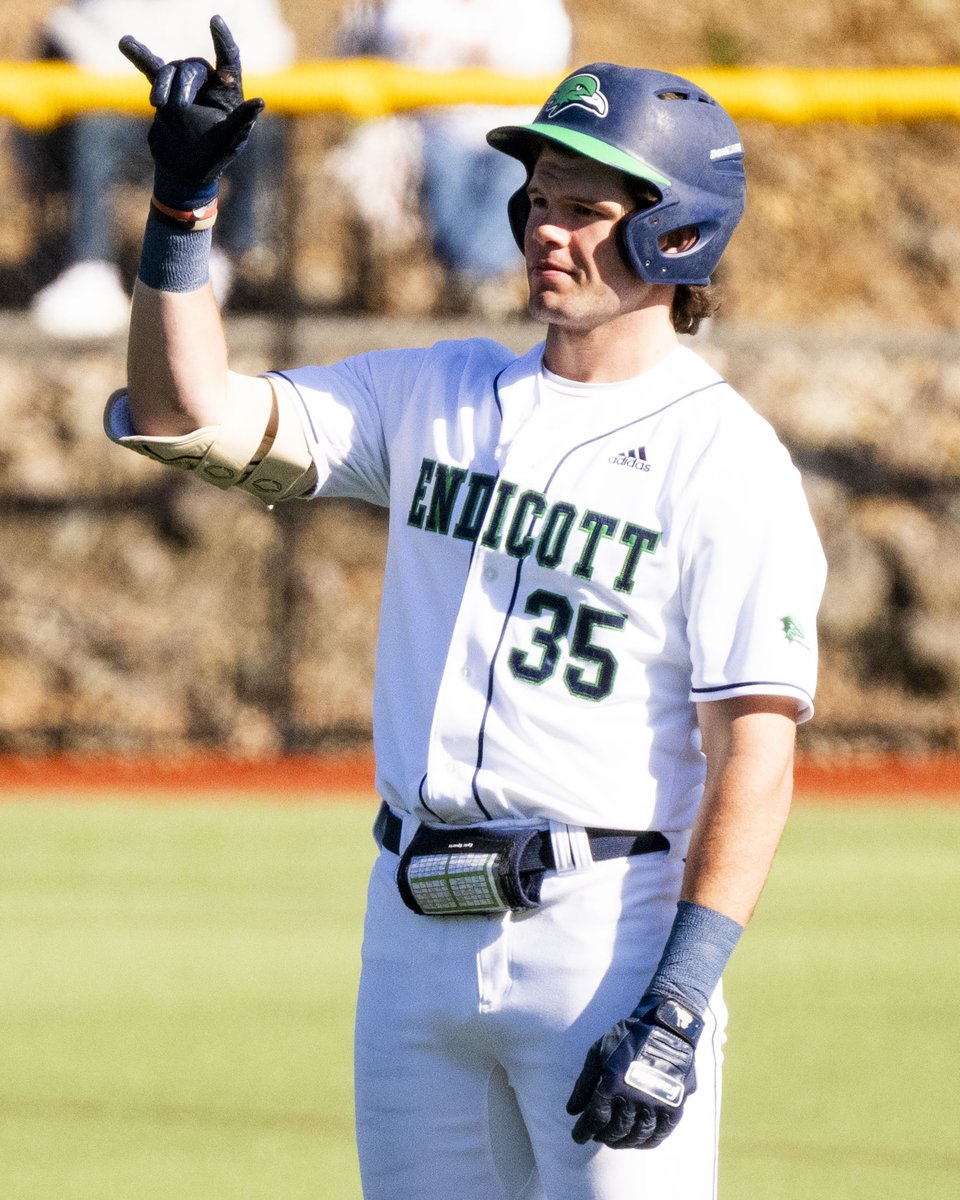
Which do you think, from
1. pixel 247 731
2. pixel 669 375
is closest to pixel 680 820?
pixel 669 375

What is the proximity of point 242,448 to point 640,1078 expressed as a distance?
3.62ft

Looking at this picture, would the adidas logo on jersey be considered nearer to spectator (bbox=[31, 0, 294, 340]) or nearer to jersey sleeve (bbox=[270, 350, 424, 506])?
jersey sleeve (bbox=[270, 350, 424, 506])

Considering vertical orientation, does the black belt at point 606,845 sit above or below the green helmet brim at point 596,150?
below

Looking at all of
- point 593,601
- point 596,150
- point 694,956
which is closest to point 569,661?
point 593,601

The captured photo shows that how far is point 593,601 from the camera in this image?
2670mm

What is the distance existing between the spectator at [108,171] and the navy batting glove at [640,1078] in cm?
826

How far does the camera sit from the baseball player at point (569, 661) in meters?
2.59

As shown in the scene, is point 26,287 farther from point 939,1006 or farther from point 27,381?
point 939,1006

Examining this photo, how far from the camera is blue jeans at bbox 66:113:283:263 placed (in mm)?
10305

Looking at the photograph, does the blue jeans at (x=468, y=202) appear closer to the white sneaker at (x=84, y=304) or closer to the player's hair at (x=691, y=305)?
the white sneaker at (x=84, y=304)

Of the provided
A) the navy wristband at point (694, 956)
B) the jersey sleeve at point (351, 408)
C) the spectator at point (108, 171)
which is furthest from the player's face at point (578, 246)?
the spectator at point (108, 171)

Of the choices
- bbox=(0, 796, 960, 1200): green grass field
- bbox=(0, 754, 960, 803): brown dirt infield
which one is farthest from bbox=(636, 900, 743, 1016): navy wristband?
bbox=(0, 754, 960, 803): brown dirt infield

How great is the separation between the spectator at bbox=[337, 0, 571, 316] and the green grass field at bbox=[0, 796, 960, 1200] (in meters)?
3.88

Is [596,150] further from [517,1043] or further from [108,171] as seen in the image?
[108,171]
